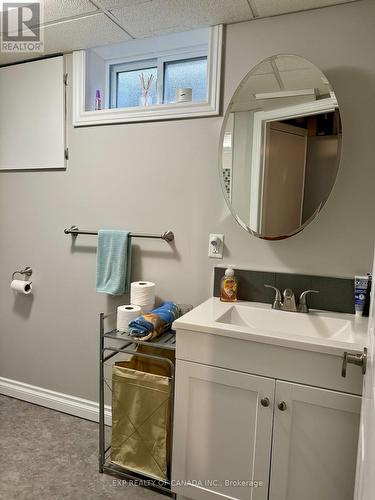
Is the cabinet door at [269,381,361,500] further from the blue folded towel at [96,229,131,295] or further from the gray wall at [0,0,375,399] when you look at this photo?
the blue folded towel at [96,229,131,295]

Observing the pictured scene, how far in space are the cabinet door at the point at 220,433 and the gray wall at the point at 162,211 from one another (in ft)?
1.78

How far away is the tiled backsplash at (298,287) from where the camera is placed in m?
1.57

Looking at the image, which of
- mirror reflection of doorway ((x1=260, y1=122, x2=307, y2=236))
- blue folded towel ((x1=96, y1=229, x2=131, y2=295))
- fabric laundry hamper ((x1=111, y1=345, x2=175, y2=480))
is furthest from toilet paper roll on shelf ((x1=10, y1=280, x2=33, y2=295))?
mirror reflection of doorway ((x1=260, y1=122, x2=307, y2=236))

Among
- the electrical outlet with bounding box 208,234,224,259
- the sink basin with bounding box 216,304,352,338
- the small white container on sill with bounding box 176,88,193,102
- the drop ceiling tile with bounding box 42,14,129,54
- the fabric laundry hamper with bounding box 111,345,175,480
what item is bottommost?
the fabric laundry hamper with bounding box 111,345,175,480

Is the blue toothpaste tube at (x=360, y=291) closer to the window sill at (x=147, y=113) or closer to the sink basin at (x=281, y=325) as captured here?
the sink basin at (x=281, y=325)


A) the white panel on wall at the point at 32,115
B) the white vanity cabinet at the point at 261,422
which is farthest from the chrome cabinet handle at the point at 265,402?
the white panel on wall at the point at 32,115

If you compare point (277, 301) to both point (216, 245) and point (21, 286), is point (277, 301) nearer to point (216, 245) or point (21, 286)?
point (216, 245)

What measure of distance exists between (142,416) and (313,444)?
2.48ft

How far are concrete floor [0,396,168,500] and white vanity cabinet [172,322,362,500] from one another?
394mm

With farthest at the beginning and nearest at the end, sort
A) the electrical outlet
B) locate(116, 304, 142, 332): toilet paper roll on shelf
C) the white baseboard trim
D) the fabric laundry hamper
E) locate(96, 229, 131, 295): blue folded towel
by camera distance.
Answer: the white baseboard trim
locate(96, 229, 131, 295): blue folded towel
the electrical outlet
locate(116, 304, 142, 332): toilet paper roll on shelf
the fabric laundry hamper

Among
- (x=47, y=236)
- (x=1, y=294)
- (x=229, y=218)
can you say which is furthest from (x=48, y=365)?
(x=229, y=218)

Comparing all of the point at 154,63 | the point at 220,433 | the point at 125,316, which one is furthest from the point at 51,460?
the point at 154,63

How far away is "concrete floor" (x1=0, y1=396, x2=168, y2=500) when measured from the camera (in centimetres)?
162

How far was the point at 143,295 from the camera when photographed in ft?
5.91
